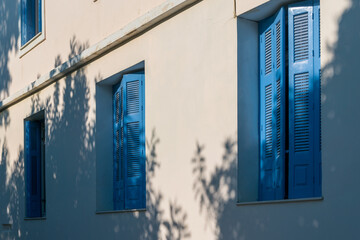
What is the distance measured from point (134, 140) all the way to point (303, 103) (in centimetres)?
367

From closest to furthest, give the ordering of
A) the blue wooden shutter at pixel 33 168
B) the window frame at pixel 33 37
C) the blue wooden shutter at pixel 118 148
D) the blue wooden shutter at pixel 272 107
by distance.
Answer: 1. the blue wooden shutter at pixel 272 107
2. the blue wooden shutter at pixel 118 148
3. the window frame at pixel 33 37
4. the blue wooden shutter at pixel 33 168

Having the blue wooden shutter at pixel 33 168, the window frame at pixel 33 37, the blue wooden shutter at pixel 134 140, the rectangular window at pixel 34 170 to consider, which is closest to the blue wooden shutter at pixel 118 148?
the blue wooden shutter at pixel 134 140

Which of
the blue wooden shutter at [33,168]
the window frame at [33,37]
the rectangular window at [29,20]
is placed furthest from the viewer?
the rectangular window at [29,20]

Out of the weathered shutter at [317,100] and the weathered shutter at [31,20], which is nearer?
the weathered shutter at [317,100]

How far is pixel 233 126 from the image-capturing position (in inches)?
311

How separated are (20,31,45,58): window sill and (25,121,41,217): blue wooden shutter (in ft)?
5.00

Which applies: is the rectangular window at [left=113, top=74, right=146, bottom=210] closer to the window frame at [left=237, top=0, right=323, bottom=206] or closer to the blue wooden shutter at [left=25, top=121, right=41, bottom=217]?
the window frame at [left=237, top=0, right=323, bottom=206]

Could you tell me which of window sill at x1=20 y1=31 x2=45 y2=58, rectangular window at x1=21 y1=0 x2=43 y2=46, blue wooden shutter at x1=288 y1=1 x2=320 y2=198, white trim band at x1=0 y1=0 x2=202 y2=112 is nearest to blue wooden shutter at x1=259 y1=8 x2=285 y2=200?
blue wooden shutter at x1=288 y1=1 x2=320 y2=198

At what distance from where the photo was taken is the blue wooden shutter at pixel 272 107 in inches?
300

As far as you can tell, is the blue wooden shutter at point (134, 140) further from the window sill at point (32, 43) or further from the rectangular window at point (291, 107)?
the window sill at point (32, 43)

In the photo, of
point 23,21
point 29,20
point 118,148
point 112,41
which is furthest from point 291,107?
point 23,21

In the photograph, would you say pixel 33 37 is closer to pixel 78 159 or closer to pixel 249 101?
pixel 78 159

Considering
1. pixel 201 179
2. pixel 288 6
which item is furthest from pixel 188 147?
pixel 288 6

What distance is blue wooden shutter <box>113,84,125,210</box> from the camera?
1073 cm
